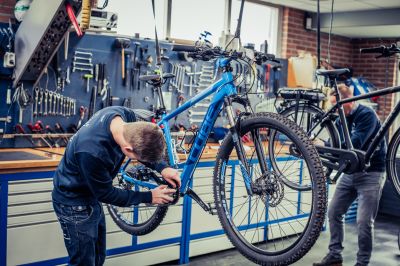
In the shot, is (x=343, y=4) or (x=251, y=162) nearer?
(x=251, y=162)

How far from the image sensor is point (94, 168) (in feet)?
7.93

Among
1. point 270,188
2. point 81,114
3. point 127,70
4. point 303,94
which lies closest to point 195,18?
point 127,70

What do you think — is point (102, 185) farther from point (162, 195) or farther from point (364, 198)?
point (364, 198)

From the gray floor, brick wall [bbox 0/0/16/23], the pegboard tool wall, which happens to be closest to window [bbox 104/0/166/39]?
the pegboard tool wall

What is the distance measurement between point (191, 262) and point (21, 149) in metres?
1.88

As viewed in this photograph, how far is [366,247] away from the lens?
4316 mm

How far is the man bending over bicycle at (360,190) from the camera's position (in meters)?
4.06

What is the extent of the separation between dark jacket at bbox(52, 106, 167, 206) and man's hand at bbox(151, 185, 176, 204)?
24 mm

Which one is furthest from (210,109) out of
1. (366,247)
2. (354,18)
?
(354,18)

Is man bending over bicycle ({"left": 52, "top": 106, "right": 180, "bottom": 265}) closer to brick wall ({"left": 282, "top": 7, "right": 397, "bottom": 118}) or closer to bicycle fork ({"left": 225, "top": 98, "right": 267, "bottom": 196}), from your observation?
bicycle fork ({"left": 225, "top": 98, "right": 267, "bottom": 196})

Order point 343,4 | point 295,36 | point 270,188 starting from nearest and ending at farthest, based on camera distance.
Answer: point 270,188 < point 343,4 < point 295,36

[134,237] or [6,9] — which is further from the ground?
[6,9]

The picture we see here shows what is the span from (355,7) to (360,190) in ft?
9.47

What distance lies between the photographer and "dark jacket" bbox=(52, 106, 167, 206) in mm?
2424
